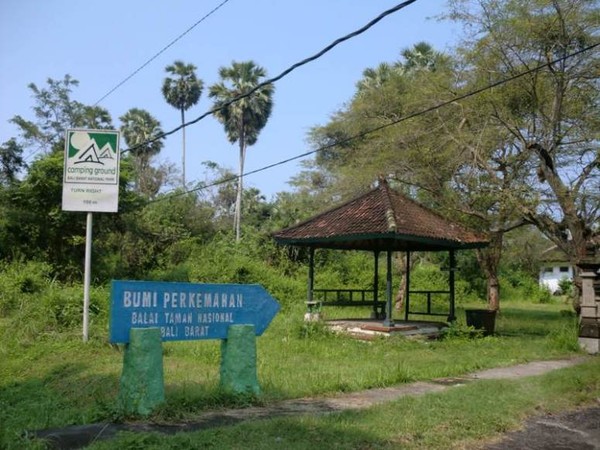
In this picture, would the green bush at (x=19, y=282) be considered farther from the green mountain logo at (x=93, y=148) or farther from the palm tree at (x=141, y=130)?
the palm tree at (x=141, y=130)

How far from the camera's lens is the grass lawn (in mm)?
6086

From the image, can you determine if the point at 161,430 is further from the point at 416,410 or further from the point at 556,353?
the point at 556,353

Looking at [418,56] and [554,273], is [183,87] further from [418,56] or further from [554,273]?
[554,273]

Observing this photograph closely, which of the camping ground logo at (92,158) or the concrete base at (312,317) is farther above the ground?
the camping ground logo at (92,158)

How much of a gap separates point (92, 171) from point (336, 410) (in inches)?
332

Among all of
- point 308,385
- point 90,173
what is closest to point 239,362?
point 308,385

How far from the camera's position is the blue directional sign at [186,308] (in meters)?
6.83

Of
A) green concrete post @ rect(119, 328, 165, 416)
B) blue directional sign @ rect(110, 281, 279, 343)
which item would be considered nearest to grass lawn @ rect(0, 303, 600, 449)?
green concrete post @ rect(119, 328, 165, 416)

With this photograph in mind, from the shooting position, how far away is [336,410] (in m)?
7.38

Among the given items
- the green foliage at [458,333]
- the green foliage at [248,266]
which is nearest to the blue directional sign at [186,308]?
the green foliage at [458,333]

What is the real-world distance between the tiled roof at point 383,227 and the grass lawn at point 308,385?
240cm

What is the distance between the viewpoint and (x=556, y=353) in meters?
13.5

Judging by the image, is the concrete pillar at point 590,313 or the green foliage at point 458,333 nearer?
the concrete pillar at point 590,313

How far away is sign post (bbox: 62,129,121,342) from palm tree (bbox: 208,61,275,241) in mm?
25406
